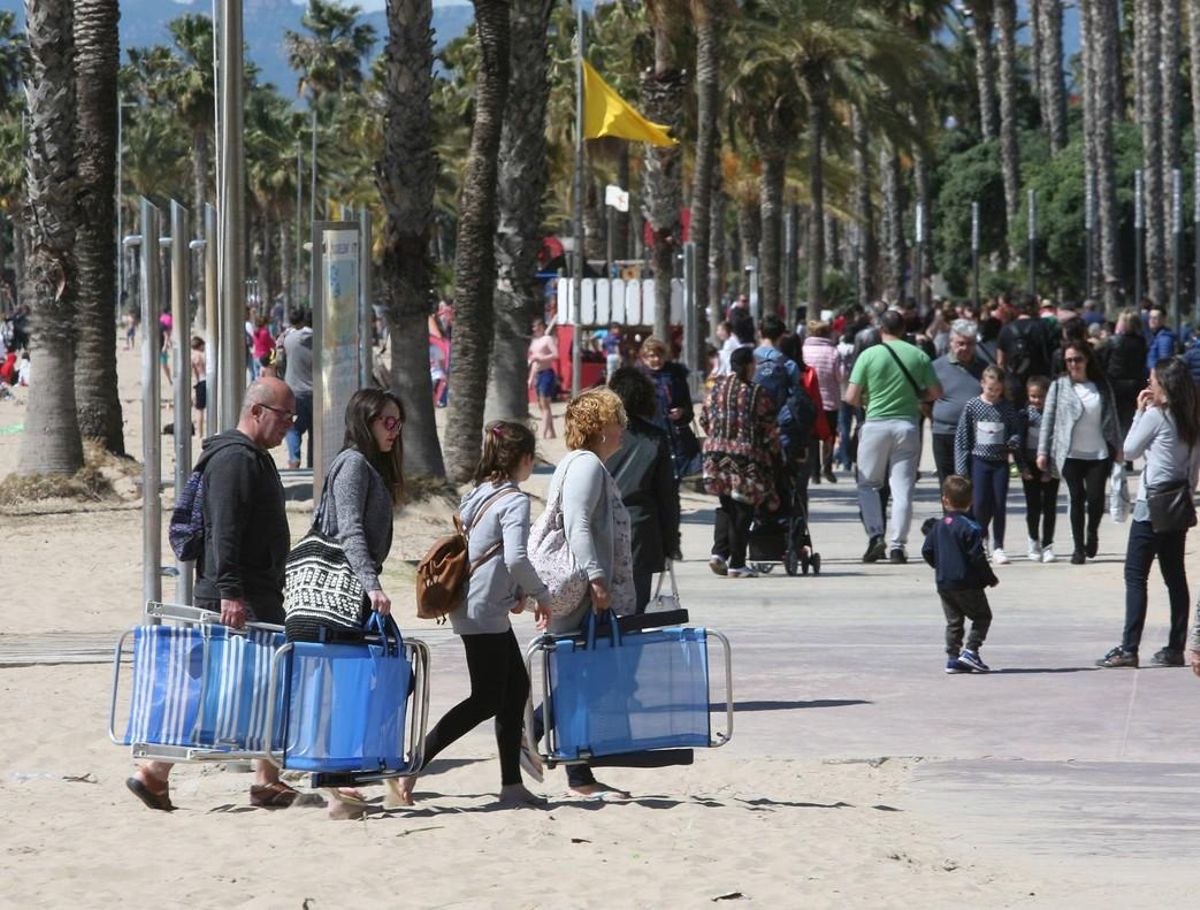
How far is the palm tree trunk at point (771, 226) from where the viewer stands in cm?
4136

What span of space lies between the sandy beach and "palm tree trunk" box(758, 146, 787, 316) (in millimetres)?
28186

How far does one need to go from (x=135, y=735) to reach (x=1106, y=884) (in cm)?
331

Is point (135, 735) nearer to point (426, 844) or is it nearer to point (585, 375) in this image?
point (426, 844)

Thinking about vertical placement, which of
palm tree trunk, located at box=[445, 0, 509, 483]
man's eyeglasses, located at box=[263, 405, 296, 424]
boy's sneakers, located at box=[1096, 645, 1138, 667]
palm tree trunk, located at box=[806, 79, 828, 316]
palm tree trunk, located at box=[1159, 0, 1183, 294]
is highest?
palm tree trunk, located at box=[1159, 0, 1183, 294]

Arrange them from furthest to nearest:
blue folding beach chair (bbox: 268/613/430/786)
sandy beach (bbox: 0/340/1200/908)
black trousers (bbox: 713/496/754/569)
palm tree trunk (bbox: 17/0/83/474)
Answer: palm tree trunk (bbox: 17/0/83/474) → black trousers (bbox: 713/496/754/569) → blue folding beach chair (bbox: 268/613/430/786) → sandy beach (bbox: 0/340/1200/908)

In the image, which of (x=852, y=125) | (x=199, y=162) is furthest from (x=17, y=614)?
(x=199, y=162)

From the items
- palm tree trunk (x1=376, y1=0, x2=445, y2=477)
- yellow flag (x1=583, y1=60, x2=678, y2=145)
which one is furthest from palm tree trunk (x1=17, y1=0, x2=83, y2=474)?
yellow flag (x1=583, y1=60, x2=678, y2=145)

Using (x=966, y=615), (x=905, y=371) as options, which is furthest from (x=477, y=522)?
(x=905, y=371)

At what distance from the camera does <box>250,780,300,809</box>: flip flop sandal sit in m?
8.22

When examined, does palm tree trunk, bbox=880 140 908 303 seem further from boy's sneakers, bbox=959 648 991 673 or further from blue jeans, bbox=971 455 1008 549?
boy's sneakers, bbox=959 648 991 673

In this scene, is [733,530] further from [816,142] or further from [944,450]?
[816,142]

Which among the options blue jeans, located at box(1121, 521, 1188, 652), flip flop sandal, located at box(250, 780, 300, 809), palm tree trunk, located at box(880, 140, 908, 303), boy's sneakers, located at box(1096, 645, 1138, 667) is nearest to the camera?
flip flop sandal, located at box(250, 780, 300, 809)

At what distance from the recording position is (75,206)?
20.4 metres

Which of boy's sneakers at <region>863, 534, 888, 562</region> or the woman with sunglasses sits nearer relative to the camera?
the woman with sunglasses
